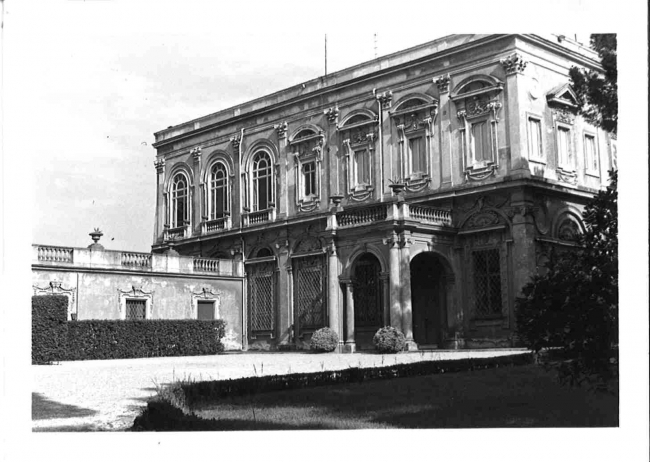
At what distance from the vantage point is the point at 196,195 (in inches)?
1372

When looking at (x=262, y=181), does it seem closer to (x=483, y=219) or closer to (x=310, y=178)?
(x=310, y=178)

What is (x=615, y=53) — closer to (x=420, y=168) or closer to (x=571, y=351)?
(x=571, y=351)

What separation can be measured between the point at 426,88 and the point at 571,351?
17.8 meters

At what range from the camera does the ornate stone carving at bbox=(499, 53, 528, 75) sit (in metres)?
24.1

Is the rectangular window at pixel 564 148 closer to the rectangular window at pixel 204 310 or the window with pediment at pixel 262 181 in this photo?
the window with pediment at pixel 262 181

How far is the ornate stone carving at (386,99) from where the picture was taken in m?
27.3

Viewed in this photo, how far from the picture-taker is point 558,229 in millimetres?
24719

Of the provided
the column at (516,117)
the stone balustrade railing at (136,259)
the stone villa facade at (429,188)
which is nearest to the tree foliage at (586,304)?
the stone villa facade at (429,188)

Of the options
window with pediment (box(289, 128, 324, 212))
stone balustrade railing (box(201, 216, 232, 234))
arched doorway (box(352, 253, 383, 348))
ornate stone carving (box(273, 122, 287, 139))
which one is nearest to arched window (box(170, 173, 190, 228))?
stone balustrade railing (box(201, 216, 232, 234))

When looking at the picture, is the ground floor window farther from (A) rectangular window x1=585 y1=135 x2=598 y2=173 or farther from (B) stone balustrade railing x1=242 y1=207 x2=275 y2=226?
(A) rectangular window x1=585 y1=135 x2=598 y2=173

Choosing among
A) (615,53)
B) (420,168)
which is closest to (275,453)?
(615,53)

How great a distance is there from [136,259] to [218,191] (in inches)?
218

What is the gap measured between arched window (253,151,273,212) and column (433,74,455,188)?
8.04m

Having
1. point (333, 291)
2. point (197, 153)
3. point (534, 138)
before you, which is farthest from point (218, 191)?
point (534, 138)
